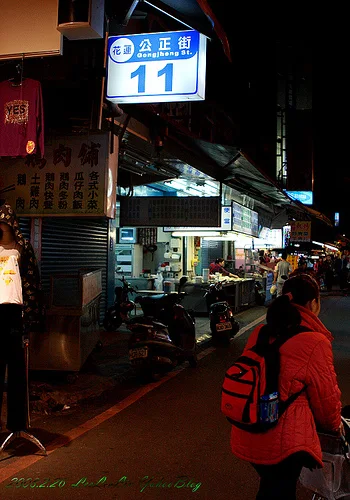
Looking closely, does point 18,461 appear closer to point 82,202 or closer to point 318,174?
point 82,202

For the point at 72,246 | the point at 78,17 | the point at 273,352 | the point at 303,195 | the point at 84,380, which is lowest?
the point at 84,380

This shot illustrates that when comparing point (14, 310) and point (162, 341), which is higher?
point (14, 310)

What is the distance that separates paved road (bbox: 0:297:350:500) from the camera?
477 cm

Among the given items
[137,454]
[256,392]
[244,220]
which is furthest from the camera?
[244,220]

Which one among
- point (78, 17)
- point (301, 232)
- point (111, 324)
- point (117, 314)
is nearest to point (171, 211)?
point (117, 314)

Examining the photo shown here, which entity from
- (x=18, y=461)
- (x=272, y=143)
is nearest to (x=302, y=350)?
(x=18, y=461)

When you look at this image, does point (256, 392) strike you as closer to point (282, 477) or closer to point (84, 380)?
point (282, 477)

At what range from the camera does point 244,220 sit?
19.0m

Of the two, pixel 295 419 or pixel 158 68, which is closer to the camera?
pixel 295 419

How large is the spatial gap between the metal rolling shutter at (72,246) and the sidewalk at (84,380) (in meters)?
1.62

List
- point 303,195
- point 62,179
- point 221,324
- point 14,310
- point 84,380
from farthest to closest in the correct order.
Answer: point 303,195, point 221,324, point 84,380, point 62,179, point 14,310

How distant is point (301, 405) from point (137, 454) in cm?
311

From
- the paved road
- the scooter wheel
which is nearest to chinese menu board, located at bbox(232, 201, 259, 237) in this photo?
the scooter wheel

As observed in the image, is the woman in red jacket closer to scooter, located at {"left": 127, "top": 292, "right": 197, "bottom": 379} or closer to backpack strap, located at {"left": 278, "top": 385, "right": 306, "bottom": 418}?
backpack strap, located at {"left": 278, "top": 385, "right": 306, "bottom": 418}
